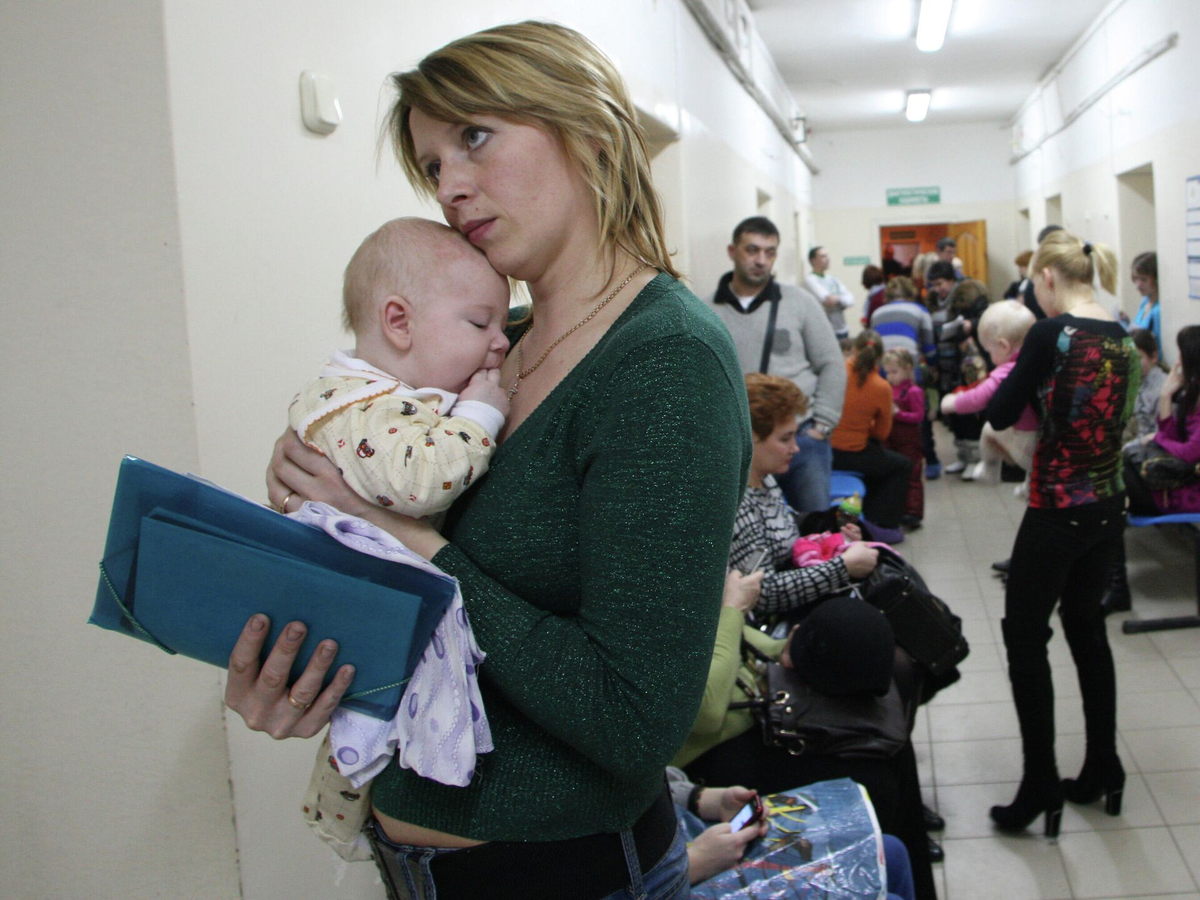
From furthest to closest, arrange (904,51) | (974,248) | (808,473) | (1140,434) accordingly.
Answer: (974,248)
(904,51)
(1140,434)
(808,473)

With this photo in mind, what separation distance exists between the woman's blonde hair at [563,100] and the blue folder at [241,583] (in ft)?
1.58

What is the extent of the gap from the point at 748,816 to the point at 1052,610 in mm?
1622

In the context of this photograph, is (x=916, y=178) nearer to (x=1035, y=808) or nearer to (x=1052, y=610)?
(x=1052, y=610)

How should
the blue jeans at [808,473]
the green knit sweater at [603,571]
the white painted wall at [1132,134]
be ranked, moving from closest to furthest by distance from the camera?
the green knit sweater at [603,571] < the blue jeans at [808,473] < the white painted wall at [1132,134]

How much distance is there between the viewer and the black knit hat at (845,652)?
7.18 ft

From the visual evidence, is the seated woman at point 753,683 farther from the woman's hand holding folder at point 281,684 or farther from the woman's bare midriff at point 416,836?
the woman's hand holding folder at point 281,684

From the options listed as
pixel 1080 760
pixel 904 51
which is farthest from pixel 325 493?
pixel 904 51

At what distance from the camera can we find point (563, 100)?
110 cm

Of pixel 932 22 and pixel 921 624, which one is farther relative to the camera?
pixel 932 22

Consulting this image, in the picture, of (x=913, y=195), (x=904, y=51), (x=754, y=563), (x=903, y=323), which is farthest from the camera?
(x=913, y=195)

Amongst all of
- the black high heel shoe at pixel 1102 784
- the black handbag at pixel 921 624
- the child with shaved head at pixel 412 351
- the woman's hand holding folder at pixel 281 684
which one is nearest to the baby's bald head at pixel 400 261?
the child with shaved head at pixel 412 351

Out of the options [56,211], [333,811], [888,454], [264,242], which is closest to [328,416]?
[333,811]

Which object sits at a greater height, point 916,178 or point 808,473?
point 916,178

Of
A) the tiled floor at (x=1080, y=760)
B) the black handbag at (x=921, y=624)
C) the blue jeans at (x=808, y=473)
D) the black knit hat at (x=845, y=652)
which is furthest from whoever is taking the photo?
the blue jeans at (x=808, y=473)
